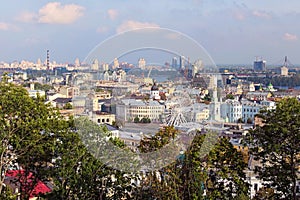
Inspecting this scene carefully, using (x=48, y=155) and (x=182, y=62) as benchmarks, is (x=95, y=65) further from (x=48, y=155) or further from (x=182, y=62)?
(x=48, y=155)

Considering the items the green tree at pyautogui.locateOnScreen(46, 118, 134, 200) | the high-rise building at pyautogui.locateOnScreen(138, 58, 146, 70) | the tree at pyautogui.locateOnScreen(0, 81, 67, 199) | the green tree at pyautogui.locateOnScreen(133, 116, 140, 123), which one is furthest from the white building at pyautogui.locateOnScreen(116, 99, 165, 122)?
the tree at pyautogui.locateOnScreen(0, 81, 67, 199)

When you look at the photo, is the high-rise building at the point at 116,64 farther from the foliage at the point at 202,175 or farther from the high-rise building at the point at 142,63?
the foliage at the point at 202,175

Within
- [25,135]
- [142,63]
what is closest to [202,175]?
[142,63]

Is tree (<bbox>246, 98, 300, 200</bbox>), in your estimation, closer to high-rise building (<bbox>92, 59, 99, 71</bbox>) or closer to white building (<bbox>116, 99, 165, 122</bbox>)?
white building (<bbox>116, 99, 165, 122</bbox>)

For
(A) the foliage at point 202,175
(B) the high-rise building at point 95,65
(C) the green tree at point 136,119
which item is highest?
(B) the high-rise building at point 95,65

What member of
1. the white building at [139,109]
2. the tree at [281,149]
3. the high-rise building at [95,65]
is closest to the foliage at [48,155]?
the white building at [139,109]

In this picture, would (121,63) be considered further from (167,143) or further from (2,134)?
(2,134)
